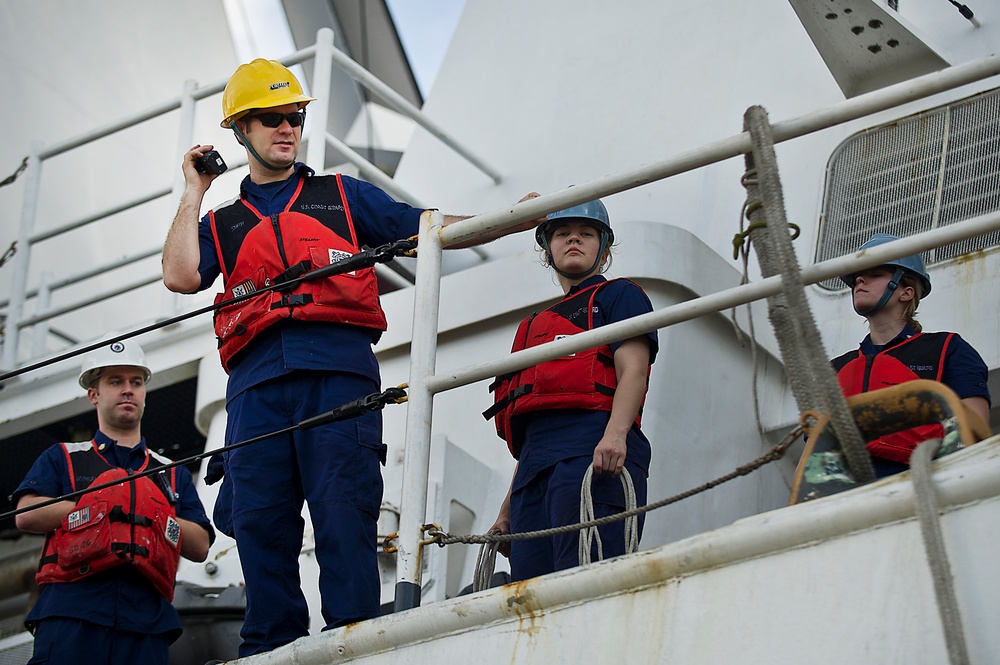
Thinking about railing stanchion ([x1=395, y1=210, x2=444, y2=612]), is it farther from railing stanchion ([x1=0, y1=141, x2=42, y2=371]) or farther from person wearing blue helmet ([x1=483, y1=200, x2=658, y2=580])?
railing stanchion ([x1=0, y1=141, x2=42, y2=371])

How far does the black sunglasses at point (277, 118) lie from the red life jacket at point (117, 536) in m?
1.06

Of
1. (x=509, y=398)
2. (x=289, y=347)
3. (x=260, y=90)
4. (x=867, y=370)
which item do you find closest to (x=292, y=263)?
(x=289, y=347)

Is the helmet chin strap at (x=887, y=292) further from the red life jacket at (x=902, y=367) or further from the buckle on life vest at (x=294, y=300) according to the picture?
the buckle on life vest at (x=294, y=300)

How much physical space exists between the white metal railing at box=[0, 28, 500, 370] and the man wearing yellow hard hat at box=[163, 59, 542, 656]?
5.23 ft

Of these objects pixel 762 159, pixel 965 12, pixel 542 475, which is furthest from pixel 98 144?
pixel 762 159

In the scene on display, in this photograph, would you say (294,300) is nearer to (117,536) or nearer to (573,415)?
(573,415)

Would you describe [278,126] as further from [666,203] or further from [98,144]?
[98,144]

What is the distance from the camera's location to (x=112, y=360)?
4418mm

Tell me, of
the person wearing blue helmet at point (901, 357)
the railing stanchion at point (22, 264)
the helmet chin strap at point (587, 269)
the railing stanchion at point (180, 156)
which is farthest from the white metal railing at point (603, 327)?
the railing stanchion at point (22, 264)

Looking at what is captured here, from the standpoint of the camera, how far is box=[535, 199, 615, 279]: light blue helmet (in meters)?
3.69

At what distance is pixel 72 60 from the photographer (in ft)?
32.8

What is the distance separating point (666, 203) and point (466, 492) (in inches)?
63.0

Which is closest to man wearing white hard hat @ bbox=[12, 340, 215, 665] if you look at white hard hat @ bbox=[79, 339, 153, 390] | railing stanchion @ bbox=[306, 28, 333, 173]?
white hard hat @ bbox=[79, 339, 153, 390]

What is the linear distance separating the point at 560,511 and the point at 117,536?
1.38 meters
